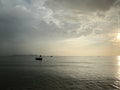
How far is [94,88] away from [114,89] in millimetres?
6279

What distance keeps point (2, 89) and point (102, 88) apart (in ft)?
103

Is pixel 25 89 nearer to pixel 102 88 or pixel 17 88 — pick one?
pixel 17 88

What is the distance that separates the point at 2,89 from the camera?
43469 millimetres

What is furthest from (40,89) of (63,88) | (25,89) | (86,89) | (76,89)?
(86,89)

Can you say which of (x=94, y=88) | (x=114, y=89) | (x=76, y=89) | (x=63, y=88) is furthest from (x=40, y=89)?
(x=114, y=89)

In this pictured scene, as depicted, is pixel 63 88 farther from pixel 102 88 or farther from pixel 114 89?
pixel 114 89

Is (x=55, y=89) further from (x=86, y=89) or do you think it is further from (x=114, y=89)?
(x=114, y=89)

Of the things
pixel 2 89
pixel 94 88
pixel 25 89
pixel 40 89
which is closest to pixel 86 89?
pixel 94 88

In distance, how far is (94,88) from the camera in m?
45.6

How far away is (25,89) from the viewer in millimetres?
43438

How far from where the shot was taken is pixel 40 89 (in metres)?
44.0

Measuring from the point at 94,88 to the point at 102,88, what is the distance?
267 cm

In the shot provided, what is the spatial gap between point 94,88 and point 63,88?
9.96 m

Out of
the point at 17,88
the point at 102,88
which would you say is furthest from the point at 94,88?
the point at 17,88
